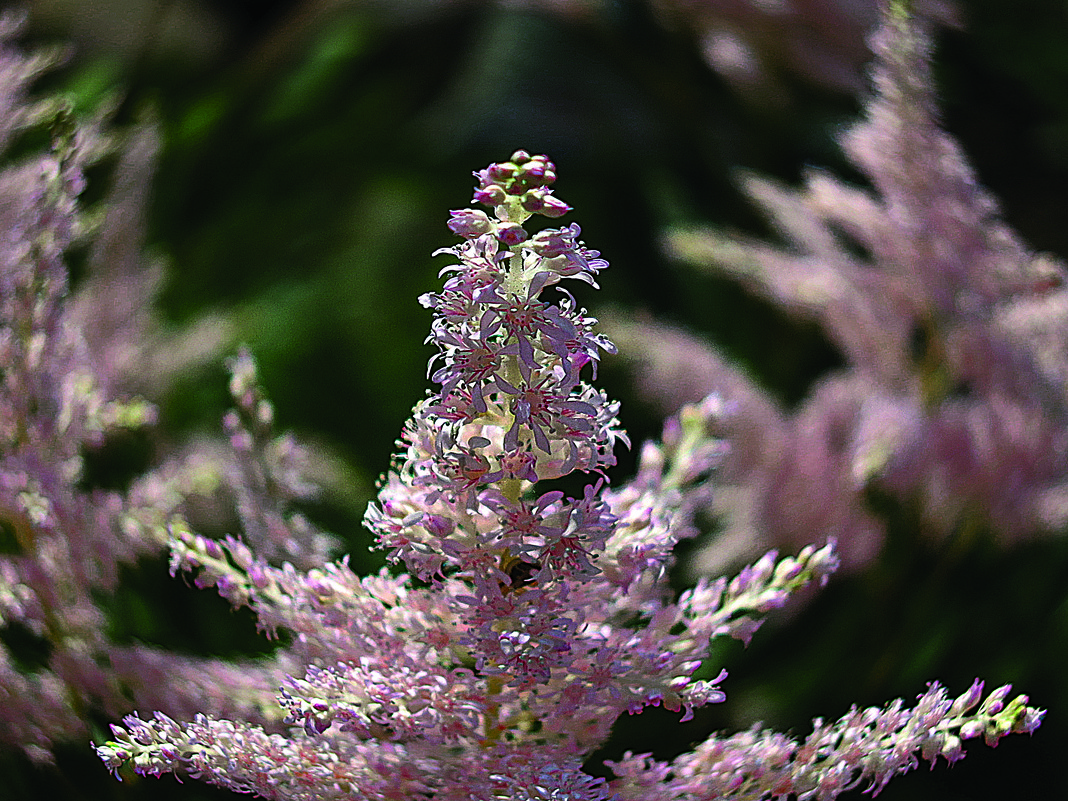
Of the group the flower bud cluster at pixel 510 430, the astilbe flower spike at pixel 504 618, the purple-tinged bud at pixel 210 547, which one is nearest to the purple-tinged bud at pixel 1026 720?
the astilbe flower spike at pixel 504 618

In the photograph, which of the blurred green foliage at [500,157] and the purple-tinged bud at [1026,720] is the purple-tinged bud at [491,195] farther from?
the blurred green foliage at [500,157]

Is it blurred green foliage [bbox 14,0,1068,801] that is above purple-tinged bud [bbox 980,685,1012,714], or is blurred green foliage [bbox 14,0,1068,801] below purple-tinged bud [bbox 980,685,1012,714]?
below

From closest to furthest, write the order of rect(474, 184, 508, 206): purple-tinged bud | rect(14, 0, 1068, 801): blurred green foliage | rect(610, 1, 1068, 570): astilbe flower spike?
rect(474, 184, 508, 206): purple-tinged bud < rect(610, 1, 1068, 570): astilbe flower spike < rect(14, 0, 1068, 801): blurred green foliage

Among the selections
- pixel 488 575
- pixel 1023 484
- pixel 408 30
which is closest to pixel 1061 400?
pixel 1023 484

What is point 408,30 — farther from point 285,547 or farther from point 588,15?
point 285,547

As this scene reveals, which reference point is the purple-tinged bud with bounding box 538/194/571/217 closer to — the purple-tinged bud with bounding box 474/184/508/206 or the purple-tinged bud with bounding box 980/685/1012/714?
the purple-tinged bud with bounding box 474/184/508/206

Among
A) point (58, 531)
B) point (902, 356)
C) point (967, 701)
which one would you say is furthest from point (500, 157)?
point (967, 701)

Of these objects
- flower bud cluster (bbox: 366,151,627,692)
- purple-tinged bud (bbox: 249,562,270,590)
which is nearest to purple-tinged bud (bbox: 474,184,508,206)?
flower bud cluster (bbox: 366,151,627,692)
